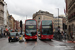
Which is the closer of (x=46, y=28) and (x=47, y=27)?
(x=47, y=27)

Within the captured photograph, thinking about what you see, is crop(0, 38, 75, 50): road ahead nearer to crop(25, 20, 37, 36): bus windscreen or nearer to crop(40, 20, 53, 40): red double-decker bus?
crop(25, 20, 37, 36): bus windscreen

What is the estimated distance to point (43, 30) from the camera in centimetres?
3438

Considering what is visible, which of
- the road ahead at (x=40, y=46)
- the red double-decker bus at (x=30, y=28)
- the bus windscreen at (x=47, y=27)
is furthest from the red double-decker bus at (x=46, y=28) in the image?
the road ahead at (x=40, y=46)

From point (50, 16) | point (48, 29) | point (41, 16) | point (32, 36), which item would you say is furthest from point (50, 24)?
point (50, 16)

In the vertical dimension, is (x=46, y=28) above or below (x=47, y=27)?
below

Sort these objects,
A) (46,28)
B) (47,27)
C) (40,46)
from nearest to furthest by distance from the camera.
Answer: (40,46)
(47,27)
(46,28)

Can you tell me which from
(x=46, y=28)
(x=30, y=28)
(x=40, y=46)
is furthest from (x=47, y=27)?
(x=40, y=46)

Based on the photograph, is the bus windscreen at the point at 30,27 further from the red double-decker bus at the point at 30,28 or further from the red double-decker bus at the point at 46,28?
the red double-decker bus at the point at 46,28

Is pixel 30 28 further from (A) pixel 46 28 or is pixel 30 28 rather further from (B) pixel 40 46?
(B) pixel 40 46

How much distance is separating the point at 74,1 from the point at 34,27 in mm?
15202

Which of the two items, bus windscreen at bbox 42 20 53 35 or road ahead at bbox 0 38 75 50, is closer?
road ahead at bbox 0 38 75 50

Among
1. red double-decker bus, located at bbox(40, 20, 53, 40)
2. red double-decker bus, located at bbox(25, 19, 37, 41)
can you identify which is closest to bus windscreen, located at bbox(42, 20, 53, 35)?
red double-decker bus, located at bbox(40, 20, 53, 40)

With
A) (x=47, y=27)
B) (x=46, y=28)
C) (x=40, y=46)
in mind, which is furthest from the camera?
(x=46, y=28)

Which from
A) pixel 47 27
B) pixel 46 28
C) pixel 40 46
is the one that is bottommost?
pixel 40 46
